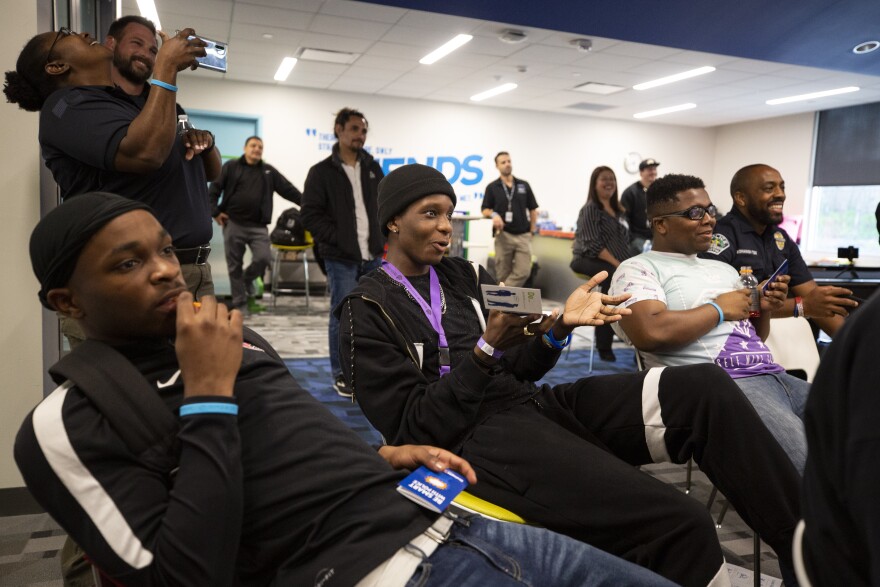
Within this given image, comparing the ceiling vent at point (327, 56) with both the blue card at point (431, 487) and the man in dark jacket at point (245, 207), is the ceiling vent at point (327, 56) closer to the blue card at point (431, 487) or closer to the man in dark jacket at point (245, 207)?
the man in dark jacket at point (245, 207)

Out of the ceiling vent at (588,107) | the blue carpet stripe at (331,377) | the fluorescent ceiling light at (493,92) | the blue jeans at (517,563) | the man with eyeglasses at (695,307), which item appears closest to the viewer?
the blue jeans at (517,563)

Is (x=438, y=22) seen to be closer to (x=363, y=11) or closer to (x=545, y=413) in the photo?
(x=363, y=11)

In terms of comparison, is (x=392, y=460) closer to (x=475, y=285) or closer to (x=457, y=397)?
(x=457, y=397)

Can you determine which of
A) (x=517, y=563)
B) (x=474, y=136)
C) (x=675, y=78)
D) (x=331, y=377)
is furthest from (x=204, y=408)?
(x=474, y=136)

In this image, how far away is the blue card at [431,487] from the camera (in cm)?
104

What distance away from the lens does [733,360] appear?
208 centimetres

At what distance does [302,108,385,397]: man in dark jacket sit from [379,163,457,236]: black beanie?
6.83 ft

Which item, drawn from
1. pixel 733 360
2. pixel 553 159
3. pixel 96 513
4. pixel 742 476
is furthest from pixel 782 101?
pixel 96 513

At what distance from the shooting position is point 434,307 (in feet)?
5.60

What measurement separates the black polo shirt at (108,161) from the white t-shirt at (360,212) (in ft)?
5.75

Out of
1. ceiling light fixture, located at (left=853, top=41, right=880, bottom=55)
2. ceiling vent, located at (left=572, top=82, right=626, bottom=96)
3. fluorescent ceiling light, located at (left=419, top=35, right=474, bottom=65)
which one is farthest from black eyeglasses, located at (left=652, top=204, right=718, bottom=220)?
ceiling vent, located at (left=572, top=82, right=626, bottom=96)

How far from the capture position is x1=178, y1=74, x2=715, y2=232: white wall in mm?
9906

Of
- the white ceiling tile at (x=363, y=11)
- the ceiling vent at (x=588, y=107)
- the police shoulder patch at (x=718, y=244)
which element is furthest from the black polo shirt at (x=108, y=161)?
the ceiling vent at (x=588, y=107)

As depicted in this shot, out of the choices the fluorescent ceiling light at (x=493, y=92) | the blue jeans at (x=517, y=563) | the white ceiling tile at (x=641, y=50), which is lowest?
the blue jeans at (x=517, y=563)
